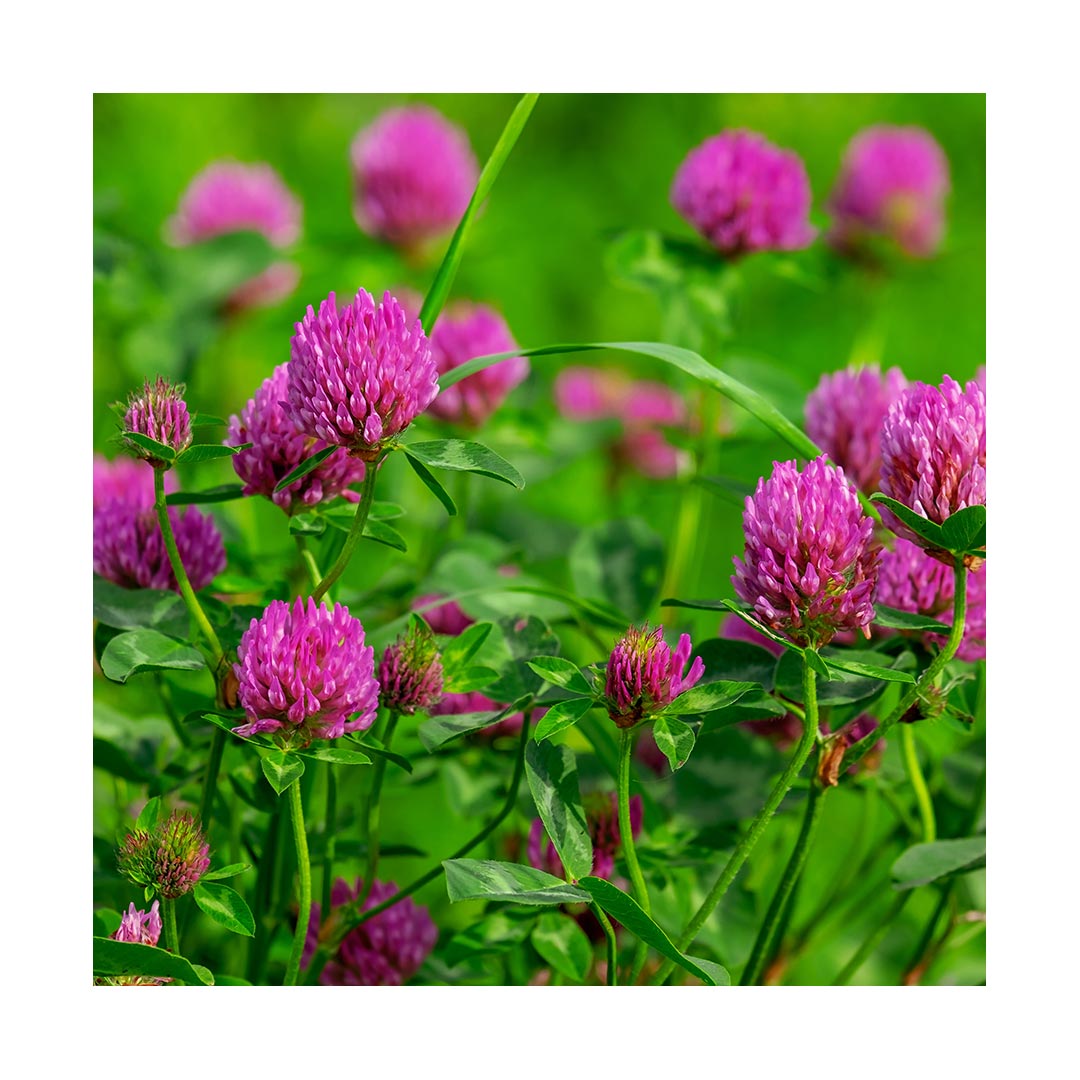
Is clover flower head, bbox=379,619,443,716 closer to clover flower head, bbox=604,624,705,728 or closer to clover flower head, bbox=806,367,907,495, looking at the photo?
clover flower head, bbox=604,624,705,728

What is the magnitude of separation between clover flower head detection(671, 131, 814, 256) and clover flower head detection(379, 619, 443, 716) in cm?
49

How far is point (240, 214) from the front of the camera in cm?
146

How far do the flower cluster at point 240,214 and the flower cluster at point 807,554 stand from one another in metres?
0.94

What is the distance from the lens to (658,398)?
149 cm

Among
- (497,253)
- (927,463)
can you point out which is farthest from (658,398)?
(927,463)

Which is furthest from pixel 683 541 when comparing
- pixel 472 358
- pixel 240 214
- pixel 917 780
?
pixel 240 214

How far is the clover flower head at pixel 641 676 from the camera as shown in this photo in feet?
1.84

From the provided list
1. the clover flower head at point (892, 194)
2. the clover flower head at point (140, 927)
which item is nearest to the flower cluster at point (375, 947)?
the clover flower head at point (140, 927)

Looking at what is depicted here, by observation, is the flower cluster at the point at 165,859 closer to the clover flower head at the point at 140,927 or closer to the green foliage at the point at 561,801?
the clover flower head at the point at 140,927

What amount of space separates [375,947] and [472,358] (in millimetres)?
408

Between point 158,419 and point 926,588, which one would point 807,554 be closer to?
point 926,588

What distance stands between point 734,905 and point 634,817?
10cm

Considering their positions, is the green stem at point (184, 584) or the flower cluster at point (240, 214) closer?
the green stem at point (184, 584)

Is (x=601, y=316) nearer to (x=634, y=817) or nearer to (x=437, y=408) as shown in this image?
(x=437, y=408)
